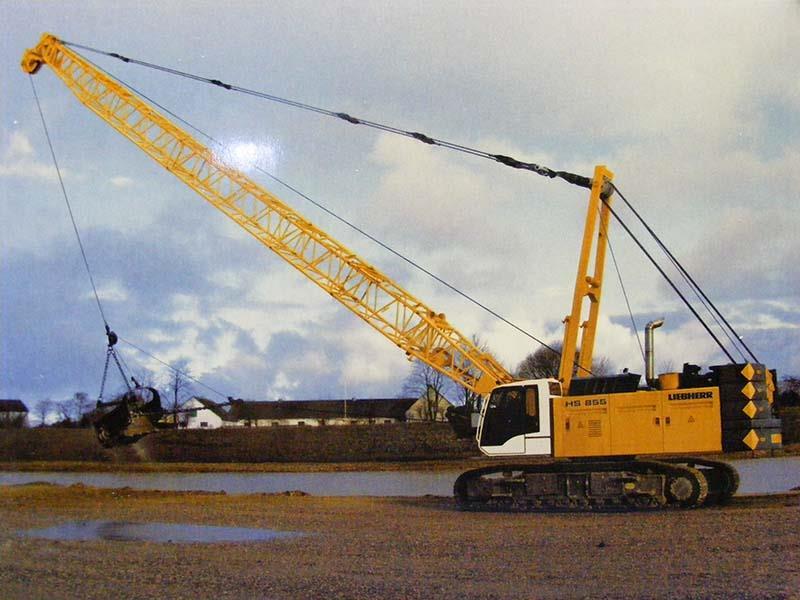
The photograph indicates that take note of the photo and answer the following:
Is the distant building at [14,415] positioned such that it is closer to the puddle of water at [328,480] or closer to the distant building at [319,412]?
the puddle of water at [328,480]

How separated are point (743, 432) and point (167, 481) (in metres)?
33.4

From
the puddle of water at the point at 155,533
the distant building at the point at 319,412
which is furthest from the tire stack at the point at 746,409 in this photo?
the distant building at the point at 319,412

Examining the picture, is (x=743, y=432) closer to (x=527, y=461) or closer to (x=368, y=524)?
(x=527, y=461)

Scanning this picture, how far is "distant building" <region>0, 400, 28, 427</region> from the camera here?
44156 mm

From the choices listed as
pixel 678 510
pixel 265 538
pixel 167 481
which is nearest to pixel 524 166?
pixel 678 510

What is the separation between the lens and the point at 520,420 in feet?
65.0

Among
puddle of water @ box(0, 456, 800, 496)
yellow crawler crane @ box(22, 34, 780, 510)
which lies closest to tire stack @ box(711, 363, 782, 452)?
yellow crawler crane @ box(22, 34, 780, 510)

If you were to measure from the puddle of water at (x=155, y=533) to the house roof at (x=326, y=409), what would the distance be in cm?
4646

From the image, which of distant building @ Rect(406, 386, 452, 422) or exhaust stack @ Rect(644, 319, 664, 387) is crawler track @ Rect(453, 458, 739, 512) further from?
distant building @ Rect(406, 386, 452, 422)

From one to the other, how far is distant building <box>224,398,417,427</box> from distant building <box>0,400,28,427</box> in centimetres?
1408

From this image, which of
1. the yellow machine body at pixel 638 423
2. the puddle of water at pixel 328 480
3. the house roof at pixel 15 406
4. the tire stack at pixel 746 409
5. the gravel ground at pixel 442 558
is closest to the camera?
the gravel ground at pixel 442 558

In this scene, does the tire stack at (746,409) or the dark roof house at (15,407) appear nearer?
the tire stack at (746,409)

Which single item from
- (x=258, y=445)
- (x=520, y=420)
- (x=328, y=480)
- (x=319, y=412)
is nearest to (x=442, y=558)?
(x=520, y=420)

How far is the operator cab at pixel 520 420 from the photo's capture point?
64.2 feet
